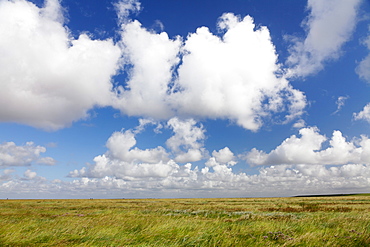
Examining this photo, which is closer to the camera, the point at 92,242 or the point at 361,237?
the point at 92,242

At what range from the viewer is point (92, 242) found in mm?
8781

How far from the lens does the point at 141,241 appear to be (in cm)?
911

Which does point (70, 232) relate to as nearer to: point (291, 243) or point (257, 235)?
point (257, 235)

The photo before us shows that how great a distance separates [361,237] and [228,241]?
18.0ft

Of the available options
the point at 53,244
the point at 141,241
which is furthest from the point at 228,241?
the point at 53,244

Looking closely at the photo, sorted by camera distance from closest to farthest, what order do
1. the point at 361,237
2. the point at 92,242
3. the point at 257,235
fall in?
the point at 92,242 < the point at 361,237 < the point at 257,235

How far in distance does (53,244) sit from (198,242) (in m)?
5.22

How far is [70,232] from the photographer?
10.6 m

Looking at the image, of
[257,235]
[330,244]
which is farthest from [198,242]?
[330,244]

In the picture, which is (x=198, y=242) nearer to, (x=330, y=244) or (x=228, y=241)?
(x=228, y=241)

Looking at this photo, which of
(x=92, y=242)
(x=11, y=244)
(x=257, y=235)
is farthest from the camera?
(x=257, y=235)

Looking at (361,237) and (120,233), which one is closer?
(361,237)

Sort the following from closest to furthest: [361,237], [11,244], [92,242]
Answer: [11,244], [92,242], [361,237]

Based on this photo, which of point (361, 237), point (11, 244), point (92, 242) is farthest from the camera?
point (361, 237)
